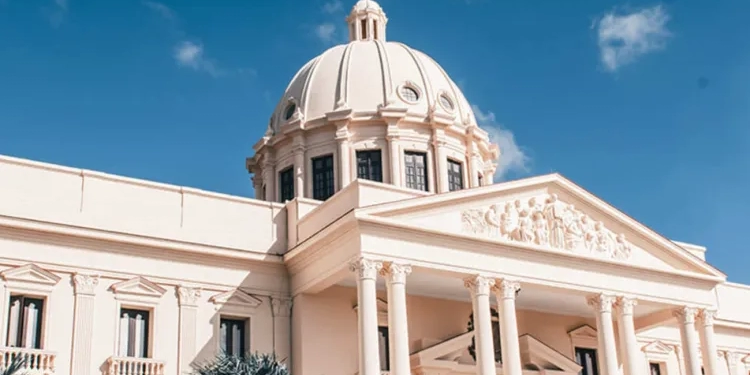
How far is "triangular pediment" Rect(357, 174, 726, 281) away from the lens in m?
32.0

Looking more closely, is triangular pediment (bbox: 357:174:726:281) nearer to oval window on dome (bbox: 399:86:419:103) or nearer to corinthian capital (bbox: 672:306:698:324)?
corinthian capital (bbox: 672:306:698:324)

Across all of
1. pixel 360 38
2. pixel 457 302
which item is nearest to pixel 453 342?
pixel 457 302

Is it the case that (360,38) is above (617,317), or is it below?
above

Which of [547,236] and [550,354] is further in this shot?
[550,354]

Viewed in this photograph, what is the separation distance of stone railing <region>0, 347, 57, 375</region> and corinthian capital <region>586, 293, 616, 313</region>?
16754mm

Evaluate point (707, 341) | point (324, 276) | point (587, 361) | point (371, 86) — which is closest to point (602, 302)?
point (707, 341)

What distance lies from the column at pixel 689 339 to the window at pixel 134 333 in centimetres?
1774

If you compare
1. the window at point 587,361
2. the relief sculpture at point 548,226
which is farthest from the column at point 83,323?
the window at point 587,361

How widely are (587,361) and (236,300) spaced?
533 inches

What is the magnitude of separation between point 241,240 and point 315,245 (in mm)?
2774

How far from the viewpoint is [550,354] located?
3669 cm

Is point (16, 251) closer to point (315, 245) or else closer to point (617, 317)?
point (315, 245)

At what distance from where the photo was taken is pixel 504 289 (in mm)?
32438

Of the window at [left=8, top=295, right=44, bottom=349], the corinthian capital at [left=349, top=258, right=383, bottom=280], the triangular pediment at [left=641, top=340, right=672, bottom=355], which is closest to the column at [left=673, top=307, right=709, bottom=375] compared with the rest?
the triangular pediment at [left=641, top=340, right=672, bottom=355]
